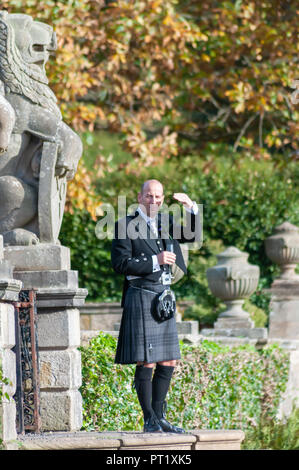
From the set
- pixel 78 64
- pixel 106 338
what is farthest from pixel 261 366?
pixel 78 64

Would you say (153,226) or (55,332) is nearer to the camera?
(153,226)

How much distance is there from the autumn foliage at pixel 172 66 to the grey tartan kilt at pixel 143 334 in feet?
21.1

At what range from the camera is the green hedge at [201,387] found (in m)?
7.94

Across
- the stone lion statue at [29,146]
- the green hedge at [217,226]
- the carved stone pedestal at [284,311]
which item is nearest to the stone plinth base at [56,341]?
the stone lion statue at [29,146]

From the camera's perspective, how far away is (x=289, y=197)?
15883 mm

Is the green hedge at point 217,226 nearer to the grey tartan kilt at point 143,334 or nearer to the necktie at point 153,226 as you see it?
the necktie at point 153,226

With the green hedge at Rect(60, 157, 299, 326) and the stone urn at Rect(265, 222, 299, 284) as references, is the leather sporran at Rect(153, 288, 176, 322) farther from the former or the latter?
the green hedge at Rect(60, 157, 299, 326)

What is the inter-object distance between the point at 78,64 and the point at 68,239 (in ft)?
10.5

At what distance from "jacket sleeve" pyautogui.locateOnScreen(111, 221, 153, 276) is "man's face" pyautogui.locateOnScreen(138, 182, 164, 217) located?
0.70ft

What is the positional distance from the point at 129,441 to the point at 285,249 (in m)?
7.85

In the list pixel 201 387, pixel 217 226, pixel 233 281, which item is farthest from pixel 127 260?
pixel 217 226

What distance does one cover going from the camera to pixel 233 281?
40.8 feet

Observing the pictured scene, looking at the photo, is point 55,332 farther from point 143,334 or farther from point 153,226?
point 153,226
